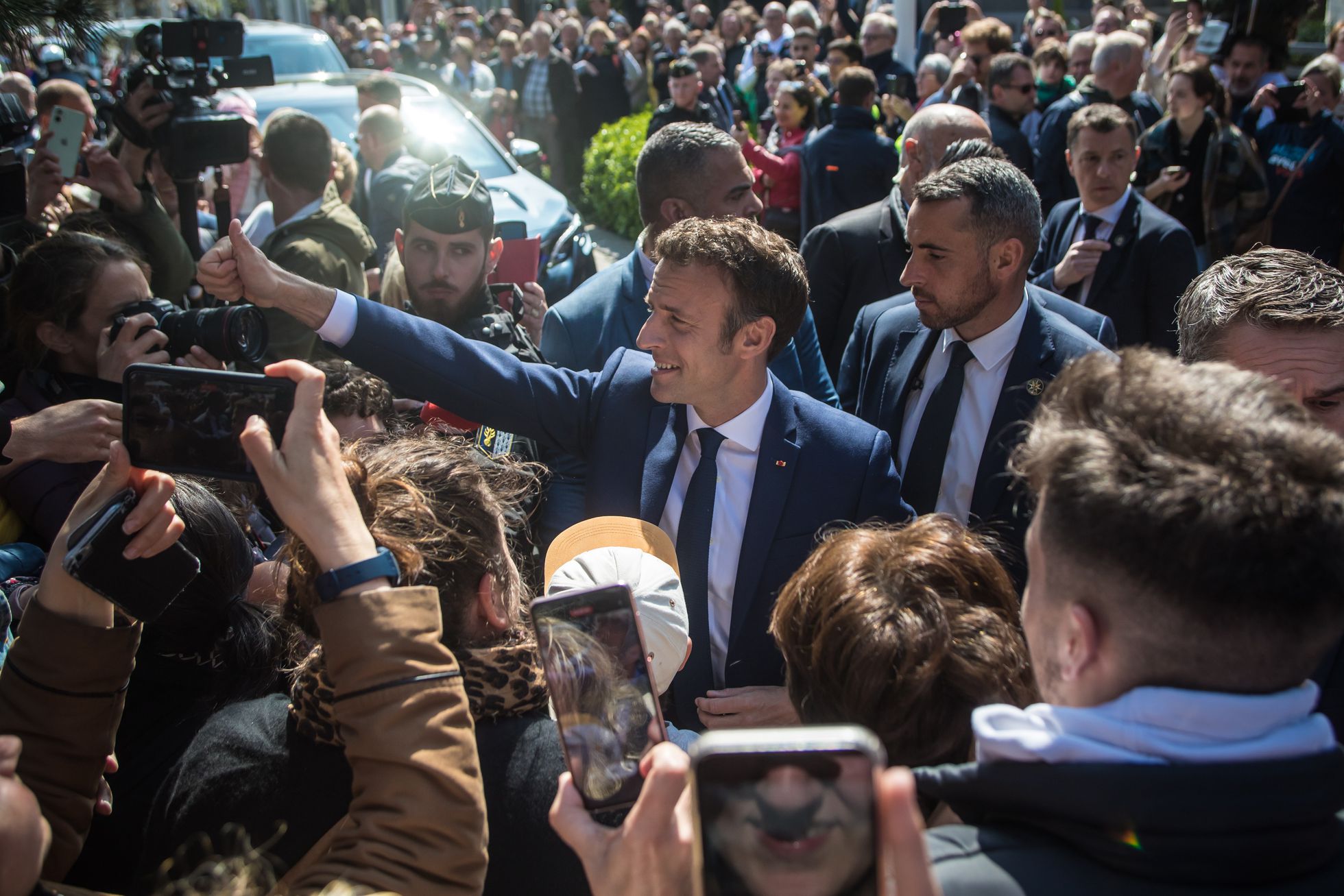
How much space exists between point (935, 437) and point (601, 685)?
1.88 metres

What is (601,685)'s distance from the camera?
4.63ft

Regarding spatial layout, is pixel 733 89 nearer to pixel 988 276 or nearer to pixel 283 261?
pixel 283 261

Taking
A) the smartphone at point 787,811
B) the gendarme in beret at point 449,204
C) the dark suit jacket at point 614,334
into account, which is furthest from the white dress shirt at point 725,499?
the smartphone at point 787,811

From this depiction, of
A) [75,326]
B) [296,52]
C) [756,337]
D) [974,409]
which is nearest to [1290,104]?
[974,409]

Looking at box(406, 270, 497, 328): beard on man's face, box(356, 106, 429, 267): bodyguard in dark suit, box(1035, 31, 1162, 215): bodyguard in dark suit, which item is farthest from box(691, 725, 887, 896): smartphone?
box(1035, 31, 1162, 215): bodyguard in dark suit

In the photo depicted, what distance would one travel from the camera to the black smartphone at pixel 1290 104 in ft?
20.1

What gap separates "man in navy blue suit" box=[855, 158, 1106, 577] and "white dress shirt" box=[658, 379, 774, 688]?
625mm

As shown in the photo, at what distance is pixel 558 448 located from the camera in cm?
285

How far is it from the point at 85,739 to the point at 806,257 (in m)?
3.50

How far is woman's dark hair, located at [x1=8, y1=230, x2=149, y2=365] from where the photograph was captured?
303 cm

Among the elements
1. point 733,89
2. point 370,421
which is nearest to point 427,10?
point 733,89

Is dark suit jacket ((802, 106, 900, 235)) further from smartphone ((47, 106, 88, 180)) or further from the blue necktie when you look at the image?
the blue necktie

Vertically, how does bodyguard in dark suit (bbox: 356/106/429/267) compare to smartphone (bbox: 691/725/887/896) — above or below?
below

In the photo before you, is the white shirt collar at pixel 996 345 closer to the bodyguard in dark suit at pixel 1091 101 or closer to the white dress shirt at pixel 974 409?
the white dress shirt at pixel 974 409
